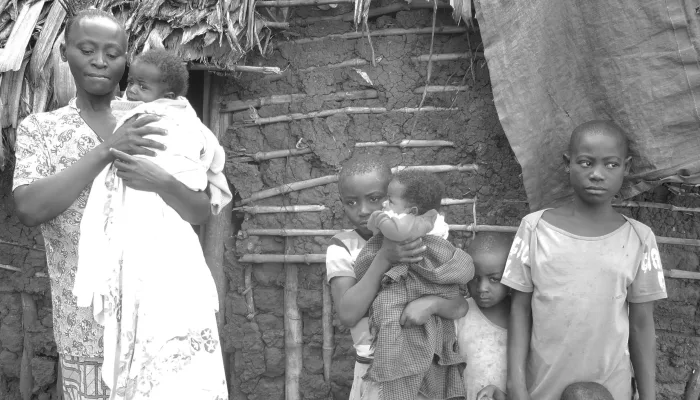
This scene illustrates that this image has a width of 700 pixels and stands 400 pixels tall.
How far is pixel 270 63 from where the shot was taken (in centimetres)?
366

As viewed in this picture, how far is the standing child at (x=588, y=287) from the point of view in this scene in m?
2.71

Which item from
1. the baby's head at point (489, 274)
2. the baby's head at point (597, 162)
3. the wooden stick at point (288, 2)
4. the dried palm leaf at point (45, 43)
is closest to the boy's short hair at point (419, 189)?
the baby's head at point (489, 274)

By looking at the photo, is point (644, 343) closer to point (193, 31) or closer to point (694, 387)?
point (694, 387)

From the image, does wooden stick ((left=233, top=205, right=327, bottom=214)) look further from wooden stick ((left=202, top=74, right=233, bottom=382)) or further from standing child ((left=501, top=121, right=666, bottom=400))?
standing child ((left=501, top=121, right=666, bottom=400))

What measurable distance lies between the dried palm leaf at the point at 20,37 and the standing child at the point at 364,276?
1.63 metres

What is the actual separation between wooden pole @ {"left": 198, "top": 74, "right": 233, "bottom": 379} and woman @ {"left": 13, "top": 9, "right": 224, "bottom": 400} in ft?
3.66

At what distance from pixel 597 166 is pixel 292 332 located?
169cm

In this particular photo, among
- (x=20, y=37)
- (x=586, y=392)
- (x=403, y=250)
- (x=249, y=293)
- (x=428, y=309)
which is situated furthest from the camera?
(x=249, y=293)

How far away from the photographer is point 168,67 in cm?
282

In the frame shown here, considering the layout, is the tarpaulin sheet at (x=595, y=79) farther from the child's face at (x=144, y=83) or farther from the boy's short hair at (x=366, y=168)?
the child's face at (x=144, y=83)

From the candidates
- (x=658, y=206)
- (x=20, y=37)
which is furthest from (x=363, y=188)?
(x=20, y=37)

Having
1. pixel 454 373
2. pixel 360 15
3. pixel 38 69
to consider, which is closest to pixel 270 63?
pixel 360 15

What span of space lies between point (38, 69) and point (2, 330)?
55.1 inches

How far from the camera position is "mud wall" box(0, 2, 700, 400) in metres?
3.44
